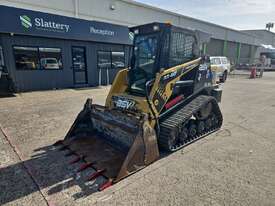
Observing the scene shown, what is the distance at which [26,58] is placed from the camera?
11.3m

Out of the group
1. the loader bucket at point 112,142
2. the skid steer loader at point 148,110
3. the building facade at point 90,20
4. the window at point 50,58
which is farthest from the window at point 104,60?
the loader bucket at point 112,142

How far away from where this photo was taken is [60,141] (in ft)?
15.8

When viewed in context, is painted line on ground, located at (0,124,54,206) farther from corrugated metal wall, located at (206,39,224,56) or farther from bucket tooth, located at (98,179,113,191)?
corrugated metal wall, located at (206,39,224,56)

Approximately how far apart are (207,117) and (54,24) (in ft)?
33.2

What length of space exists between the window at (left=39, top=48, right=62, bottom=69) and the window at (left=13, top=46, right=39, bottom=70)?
12.5 inches

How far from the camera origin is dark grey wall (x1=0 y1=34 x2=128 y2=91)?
10758 millimetres

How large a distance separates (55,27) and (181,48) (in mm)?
9341

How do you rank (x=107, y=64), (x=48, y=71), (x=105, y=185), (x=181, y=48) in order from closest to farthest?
(x=105, y=185) → (x=181, y=48) → (x=48, y=71) → (x=107, y=64)

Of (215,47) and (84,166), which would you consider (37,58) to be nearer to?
(84,166)

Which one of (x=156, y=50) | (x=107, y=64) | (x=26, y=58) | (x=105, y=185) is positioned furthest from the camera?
(x=107, y=64)

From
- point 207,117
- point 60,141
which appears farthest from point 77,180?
point 207,117

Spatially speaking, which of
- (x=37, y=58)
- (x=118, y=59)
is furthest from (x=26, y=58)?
(x=118, y=59)

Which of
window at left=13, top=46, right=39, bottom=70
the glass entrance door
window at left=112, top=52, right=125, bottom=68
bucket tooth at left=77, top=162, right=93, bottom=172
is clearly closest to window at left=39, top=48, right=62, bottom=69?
window at left=13, top=46, right=39, bottom=70

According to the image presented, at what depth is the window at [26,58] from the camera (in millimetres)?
10980
